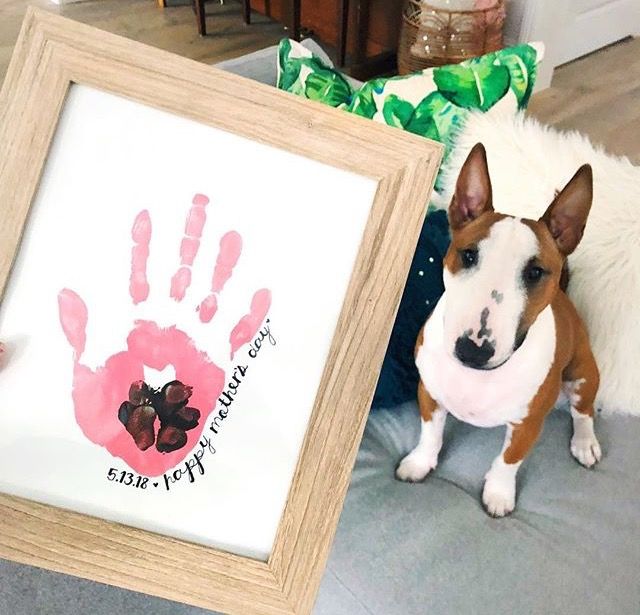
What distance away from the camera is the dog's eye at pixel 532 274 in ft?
2.45

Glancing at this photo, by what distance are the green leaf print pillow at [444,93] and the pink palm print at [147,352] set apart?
23.0 inches

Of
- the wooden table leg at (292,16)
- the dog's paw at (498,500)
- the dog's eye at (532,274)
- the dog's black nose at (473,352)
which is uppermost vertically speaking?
the dog's eye at (532,274)

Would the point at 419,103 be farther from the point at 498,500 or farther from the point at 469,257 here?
the point at 498,500

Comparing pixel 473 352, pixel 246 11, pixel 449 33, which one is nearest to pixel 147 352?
pixel 473 352

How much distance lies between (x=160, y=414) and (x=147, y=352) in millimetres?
62

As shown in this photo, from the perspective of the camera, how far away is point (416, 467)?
994 mm

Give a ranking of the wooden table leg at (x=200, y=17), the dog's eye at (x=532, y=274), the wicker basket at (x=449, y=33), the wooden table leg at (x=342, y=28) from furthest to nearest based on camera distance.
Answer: the wooden table leg at (x=200, y=17) < the wooden table leg at (x=342, y=28) < the wicker basket at (x=449, y=33) < the dog's eye at (x=532, y=274)

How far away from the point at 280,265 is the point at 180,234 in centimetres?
10

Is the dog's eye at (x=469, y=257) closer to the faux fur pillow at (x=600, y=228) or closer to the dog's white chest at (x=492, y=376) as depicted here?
the dog's white chest at (x=492, y=376)

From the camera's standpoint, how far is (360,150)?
2.13ft

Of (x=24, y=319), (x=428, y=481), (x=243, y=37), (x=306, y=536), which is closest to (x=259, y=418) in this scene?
(x=306, y=536)

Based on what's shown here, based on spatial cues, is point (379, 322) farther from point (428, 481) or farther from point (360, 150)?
point (428, 481)

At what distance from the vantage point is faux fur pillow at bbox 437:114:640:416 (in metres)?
1.00

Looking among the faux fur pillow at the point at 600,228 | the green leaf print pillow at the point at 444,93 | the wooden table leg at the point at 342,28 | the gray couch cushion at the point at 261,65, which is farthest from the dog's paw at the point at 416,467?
the wooden table leg at the point at 342,28
